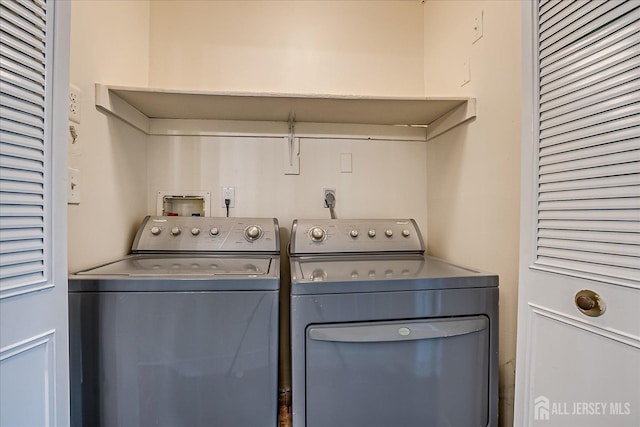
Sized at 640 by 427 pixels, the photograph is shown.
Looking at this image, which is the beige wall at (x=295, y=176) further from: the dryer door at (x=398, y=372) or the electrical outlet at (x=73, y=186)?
the dryer door at (x=398, y=372)

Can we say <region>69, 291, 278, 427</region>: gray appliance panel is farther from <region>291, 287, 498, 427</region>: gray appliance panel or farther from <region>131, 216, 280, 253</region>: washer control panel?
<region>131, 216, 280, 253</region>: washer control panel

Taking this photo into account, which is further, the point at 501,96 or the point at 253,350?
the point at 501,96

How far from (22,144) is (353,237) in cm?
122

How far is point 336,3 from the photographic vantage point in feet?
5.89

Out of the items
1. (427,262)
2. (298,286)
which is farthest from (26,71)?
(427,262)

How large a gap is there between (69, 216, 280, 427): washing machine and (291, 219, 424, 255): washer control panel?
0.52 m

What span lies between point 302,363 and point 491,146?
1125 millimetres

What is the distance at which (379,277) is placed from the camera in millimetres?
1025

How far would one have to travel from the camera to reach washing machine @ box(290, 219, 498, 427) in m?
0.96

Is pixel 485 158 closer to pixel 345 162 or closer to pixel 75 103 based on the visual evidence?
pixel 345 162

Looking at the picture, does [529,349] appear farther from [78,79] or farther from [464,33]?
[78,79]

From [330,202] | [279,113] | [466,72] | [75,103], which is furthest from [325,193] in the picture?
[75,103]

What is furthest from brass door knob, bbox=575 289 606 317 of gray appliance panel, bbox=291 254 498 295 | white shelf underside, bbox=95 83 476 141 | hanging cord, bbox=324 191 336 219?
hanging cord, bbox=324 191 336 219

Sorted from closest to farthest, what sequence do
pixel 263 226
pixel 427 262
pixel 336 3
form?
pixel 427 262 < pixel 263 226 < pixel 336 3
